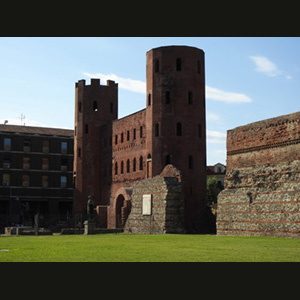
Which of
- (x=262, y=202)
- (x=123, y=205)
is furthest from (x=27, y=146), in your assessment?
(x=262, y=202)

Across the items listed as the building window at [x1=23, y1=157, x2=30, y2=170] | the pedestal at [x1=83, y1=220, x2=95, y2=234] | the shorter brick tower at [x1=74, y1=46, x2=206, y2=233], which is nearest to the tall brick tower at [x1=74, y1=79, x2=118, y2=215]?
the shorter brick tower at [x1=74, y1=46, x2=206, y2=233]

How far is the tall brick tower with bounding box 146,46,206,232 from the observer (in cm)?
4500

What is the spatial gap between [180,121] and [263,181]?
15.7m

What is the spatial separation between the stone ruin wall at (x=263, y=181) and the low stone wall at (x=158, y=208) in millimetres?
6142

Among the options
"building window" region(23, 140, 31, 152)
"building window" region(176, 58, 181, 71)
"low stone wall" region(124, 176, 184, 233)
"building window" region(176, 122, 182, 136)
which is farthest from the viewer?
"building window" region(23, 140, 31, 152)

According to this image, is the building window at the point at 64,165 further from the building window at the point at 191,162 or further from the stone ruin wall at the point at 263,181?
the stone ruin wall at the point at 263,181

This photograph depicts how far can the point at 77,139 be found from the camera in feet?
204

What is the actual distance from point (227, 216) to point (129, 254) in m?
16.1

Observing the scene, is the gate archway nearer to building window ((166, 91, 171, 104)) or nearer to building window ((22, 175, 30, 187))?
building window ((166, 91, 171, 104))

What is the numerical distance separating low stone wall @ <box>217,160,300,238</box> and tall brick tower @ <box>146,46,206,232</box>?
11.2 meters

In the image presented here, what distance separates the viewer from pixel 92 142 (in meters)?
61.8

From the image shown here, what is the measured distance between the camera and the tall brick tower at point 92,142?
61.1 meters

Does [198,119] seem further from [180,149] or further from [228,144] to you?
[228,144]

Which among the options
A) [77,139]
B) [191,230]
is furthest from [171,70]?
[77,139]
